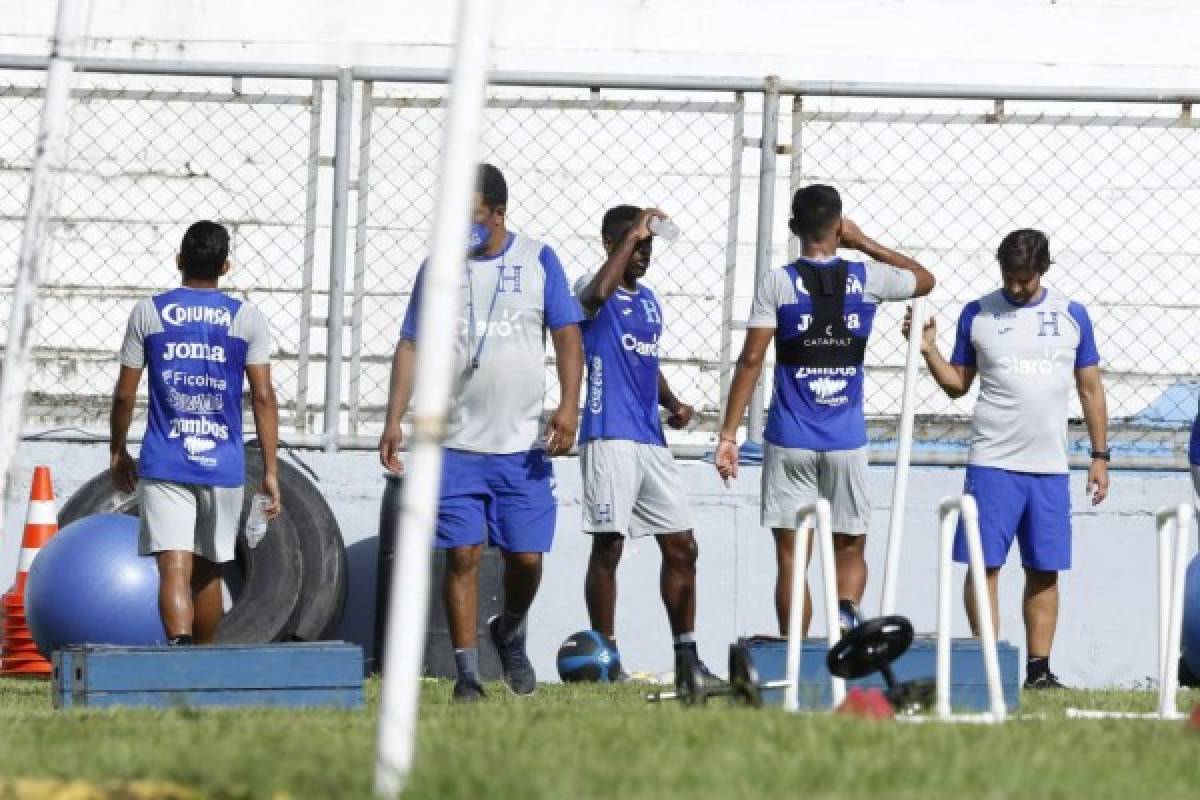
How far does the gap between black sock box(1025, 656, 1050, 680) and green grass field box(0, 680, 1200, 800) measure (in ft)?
11.7

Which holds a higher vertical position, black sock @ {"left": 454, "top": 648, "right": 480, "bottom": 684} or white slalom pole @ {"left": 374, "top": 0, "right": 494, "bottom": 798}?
white slalom pole @ {"left": 374, "top": 0, "right": 494, "bottom": 798}

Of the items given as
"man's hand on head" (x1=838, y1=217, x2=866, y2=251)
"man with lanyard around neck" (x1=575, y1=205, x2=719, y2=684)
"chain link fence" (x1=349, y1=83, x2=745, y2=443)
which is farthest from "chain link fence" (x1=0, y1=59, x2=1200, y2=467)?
"man's hand on head" (x1=838, y1=217, x2=866, y2=251)

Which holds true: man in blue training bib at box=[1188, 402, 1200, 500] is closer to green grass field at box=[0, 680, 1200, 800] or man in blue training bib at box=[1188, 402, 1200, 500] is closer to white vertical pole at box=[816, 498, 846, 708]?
green grass field at box=[0, 680, 1200, 800]

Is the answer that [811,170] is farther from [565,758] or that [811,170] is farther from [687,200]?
[565,758]

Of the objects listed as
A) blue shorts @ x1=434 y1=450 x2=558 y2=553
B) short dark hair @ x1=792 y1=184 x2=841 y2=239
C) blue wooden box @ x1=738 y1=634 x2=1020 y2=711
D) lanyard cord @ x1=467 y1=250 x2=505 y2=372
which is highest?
short dark hair @ x1=792 y1=184 x2=841 y2=239

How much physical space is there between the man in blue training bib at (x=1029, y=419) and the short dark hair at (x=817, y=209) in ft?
3.37

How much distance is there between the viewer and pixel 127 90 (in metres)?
12.9

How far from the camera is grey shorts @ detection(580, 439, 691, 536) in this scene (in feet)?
35.6

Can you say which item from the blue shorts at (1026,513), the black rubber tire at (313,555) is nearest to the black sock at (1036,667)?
the blue shorts at (1026,513)

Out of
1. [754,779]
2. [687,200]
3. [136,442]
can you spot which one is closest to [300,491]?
[136,442]

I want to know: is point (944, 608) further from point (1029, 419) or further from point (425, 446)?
point (1029, 419)

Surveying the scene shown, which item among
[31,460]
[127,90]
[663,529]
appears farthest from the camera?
[127,90]

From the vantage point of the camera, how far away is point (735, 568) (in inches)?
478

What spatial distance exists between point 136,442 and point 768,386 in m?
3.36
